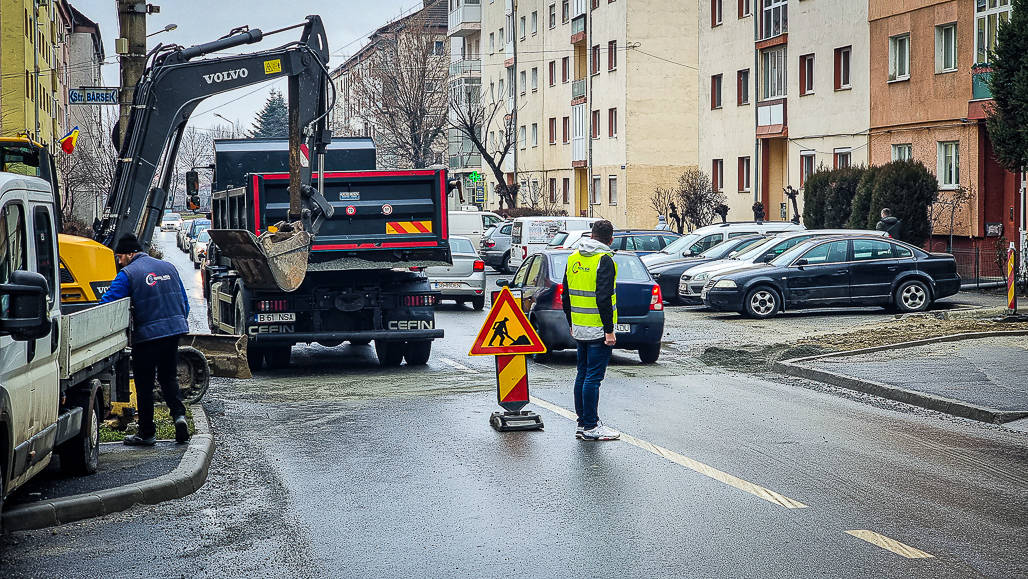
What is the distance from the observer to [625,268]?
16797mm

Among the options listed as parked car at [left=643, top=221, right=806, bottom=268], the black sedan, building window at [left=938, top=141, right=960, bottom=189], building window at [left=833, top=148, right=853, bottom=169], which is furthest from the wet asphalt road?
building window at [left=833, top=148, right=853, bottom=169]

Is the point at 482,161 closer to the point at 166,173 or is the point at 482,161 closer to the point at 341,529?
the point at 166,173

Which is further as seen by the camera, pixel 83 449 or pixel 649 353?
pixel 649 353

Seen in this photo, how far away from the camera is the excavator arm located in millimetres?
14477

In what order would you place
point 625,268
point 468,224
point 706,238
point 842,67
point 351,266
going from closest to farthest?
point 351,266 → point 625,268 → point 706,238 → point 842,67 → point 468,224

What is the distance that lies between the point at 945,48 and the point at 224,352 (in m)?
23.6

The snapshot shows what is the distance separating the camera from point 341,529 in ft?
23.8

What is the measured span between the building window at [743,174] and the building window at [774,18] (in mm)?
4731

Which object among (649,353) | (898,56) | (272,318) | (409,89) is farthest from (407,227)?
(409,89)

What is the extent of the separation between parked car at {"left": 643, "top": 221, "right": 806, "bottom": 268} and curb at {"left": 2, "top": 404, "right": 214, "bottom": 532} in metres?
20.4

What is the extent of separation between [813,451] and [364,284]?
294 inches

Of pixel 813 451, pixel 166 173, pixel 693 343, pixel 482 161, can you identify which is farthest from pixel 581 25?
pixel 813 451

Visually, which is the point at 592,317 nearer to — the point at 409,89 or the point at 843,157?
the point at 843,157

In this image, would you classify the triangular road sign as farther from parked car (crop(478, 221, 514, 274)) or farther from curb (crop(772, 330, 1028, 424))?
parked car (crop(478, 221, 514, 274))
